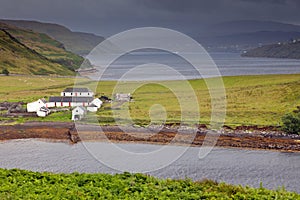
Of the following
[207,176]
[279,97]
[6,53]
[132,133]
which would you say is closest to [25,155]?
[132,133]

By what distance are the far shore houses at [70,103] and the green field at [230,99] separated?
1.62m

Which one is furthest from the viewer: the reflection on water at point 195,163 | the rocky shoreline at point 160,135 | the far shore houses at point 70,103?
the far shore houses at point 70,103

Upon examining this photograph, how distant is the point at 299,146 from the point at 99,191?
1287 inches

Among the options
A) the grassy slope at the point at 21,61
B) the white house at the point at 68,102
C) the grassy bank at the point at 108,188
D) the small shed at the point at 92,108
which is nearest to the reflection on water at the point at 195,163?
the grassy bank at the point at 108,188

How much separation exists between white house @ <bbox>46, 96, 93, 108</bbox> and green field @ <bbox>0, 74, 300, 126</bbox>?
3.56 metres

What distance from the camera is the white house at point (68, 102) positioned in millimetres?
67438

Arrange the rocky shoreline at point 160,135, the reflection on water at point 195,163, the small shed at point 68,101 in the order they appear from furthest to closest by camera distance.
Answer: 1. the small shed at point 68,101
2. the rocky shoreline at point 160,135
3. the reflection on water at point 195,163

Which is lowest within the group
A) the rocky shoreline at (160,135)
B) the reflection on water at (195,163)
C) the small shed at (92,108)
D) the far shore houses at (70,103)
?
the reflection on water at (195,163)

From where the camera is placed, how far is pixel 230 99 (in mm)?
77938

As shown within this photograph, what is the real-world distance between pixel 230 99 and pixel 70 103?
32.0m

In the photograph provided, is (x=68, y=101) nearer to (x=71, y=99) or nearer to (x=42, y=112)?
(x=71, y=99)

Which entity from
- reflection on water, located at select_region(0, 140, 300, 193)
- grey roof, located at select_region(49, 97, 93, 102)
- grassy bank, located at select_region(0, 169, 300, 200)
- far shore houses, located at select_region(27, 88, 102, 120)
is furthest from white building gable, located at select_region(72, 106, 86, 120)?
grassy bank, located at select_region(0, 169, 300, 200)

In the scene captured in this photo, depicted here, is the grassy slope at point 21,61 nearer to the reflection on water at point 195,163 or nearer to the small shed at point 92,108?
the small shed at point 92,108

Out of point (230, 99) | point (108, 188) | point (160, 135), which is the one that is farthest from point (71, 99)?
point (108, 188)
